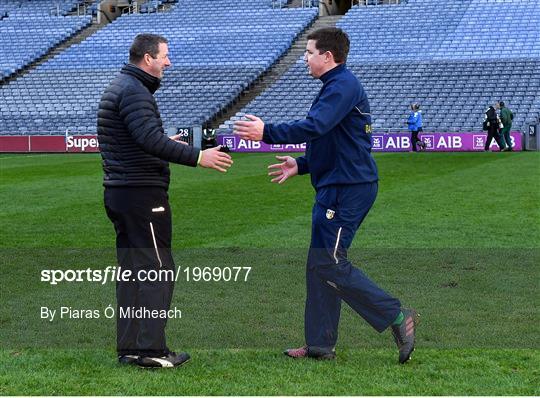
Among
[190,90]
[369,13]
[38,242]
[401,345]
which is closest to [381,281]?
[401,345]

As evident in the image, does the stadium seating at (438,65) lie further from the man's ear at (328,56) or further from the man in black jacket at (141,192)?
the man in black jacket at (141,192)

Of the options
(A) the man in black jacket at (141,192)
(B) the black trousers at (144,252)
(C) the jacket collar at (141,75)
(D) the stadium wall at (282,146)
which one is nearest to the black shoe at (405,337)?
(A) the man in black jacket at (141,192)

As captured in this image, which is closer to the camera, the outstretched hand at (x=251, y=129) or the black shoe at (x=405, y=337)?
the outstretched hand at (x=251, y=129)

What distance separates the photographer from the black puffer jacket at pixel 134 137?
20.5ft

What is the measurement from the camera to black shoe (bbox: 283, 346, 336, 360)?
6.66 m

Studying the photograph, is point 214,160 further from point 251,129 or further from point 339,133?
point 339,133

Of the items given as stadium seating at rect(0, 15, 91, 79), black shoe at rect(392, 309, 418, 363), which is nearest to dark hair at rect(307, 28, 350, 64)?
black shoe at rect(392, 309, 418, 363)

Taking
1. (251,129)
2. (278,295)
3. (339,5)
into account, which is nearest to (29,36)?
(339,5)

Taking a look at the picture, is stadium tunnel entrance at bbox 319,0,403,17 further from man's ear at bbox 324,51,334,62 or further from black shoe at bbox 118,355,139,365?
Answer: black shoe at bbox 118,355,139,365

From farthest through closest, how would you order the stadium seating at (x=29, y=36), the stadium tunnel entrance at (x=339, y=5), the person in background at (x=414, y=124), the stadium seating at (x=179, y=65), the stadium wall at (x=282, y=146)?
the stadium tunnel entrance at (x=339, y=5) < the stadium seating at (x=29, y=36) < the stadium seating at (x=179, y=65) < the stadium wall at (x=282, y=146) < the person in background at (x=414, y=124)

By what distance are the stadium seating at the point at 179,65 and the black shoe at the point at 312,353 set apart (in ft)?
108

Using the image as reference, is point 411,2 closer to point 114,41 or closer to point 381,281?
point 114,41

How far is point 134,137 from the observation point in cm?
629

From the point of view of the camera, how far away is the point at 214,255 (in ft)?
37.8
